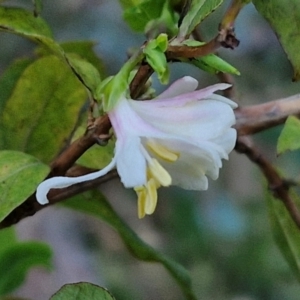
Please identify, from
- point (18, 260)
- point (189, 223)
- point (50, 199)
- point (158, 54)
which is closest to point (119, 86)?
point (158, 54)

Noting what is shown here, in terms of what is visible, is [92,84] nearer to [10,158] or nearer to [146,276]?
[10,158]

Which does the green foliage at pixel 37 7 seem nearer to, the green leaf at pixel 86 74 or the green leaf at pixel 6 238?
the green leaf at pixel 86 74

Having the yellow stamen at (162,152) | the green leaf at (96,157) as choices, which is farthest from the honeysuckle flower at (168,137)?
the green leaf at (96,157)

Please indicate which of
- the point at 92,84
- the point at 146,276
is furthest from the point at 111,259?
the point at 92,84

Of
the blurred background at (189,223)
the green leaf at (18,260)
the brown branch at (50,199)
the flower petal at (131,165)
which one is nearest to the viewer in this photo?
the flower petal at (131,165)

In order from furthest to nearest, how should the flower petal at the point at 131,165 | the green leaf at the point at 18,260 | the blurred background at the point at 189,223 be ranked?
1. the blurred background at the point at 189,223
2. the green leaf at the point at 18,260
3. the flower petal at the point at 131,165

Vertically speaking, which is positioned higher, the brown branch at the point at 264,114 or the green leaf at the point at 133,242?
the brown branch at the point at 264,114
